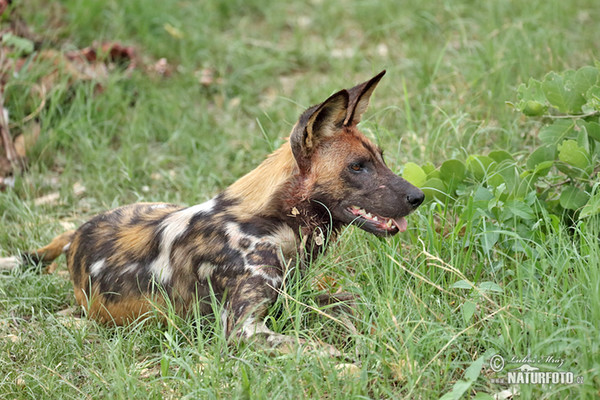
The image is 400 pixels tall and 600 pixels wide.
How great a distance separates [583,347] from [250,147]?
3415 millimetres

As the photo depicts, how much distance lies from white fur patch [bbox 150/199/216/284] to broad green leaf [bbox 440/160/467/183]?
1.25 metres

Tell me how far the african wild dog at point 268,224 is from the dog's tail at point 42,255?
0.71 m

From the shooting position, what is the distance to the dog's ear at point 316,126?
10.9 feet

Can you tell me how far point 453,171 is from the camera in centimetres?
389

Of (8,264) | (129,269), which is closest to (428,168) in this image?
(129,269)

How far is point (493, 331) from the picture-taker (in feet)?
9.97

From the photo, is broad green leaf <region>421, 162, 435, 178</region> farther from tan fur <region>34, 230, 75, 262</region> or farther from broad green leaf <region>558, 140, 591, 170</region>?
tan fur <region>34, 230, 75, 262</region>

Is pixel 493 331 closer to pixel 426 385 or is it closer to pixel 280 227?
pixel 426 385

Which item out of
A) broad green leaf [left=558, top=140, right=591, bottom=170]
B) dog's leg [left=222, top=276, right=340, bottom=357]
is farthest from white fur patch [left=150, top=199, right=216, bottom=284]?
broad green leaf [left=558, top=140, right=591, bottom=170]

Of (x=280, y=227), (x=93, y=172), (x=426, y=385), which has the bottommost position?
(x=93, y=172)

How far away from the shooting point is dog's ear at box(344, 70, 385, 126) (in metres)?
3.47

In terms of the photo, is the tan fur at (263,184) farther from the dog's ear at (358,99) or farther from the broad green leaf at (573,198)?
the broad green leaf at (573,198)

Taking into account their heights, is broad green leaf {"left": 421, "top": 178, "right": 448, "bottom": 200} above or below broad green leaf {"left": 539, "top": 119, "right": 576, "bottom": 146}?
below

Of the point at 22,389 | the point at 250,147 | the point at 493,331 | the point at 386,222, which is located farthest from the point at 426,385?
the point at 250,147
